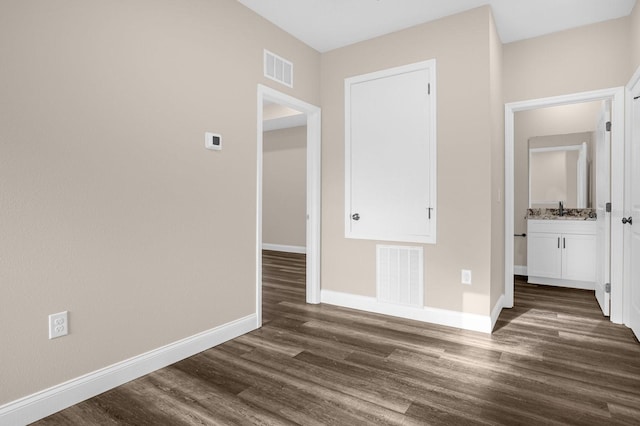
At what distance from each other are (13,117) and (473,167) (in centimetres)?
304

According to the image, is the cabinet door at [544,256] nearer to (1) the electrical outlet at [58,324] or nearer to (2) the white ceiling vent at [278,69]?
(2) the white ceiling vent at [278,69]

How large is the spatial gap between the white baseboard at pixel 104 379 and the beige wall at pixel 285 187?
490cm

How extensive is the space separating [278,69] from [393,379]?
271cm

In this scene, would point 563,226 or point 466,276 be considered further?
point 563,226

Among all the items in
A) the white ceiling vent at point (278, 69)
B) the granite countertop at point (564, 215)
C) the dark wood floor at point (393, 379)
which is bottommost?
the dark wood floor at point (393, 379)

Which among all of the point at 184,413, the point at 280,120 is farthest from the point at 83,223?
the point at 280,120

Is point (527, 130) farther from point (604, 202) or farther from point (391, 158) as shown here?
point (391, 158)

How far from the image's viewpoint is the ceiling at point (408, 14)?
290cm

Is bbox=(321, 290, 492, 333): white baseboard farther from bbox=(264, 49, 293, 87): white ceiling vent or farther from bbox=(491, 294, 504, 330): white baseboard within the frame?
bbox=(264, 49, 293, 87): white ceiling vent

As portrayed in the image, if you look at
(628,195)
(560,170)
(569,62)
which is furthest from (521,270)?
(569,62)

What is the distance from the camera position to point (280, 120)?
7.12 m

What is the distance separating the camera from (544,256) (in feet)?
Result: 15.2

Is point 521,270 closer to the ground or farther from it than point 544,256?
closer to the ground

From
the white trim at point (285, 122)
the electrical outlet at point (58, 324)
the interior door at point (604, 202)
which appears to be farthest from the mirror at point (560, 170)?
the electrical outlet at point (58, 324)
